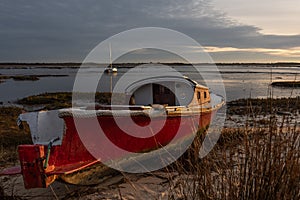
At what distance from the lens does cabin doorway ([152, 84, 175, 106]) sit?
877cm

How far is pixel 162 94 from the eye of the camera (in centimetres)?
884

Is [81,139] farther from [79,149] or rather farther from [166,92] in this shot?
[166,92]

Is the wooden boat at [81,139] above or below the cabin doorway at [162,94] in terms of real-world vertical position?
below

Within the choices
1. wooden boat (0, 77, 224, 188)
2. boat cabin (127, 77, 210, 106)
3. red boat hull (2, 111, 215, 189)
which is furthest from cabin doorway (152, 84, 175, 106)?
red boat hull (2, 111, 215, 189)

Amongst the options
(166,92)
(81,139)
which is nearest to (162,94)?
(166,92)

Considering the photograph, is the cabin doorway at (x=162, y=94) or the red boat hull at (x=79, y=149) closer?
the red boat hull at (x=79, y=149)

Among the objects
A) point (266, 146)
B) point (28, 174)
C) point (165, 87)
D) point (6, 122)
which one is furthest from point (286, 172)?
point (6, 122)

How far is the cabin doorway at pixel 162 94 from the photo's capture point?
877cm

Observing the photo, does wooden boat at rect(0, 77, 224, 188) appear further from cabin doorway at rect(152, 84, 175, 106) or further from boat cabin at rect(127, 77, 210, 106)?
cabin doorway at rect(152, 84, 175, 106)

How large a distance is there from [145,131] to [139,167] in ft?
3.07

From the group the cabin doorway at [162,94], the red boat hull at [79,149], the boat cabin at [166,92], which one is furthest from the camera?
the cabin doorway at [162,94]

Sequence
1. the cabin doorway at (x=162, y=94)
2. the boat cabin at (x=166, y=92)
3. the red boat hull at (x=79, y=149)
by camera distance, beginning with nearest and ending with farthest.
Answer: the red boat hull at (x=79, y=149)
the boat cabin at (x=166, y=92)
the cabin doorway at (x=162, y=94)

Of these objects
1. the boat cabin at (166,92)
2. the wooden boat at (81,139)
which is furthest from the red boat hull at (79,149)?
the boat cabin at (166,92)

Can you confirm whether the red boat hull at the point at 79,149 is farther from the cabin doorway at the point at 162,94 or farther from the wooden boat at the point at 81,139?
the cabin doorway at the point at 162,94
